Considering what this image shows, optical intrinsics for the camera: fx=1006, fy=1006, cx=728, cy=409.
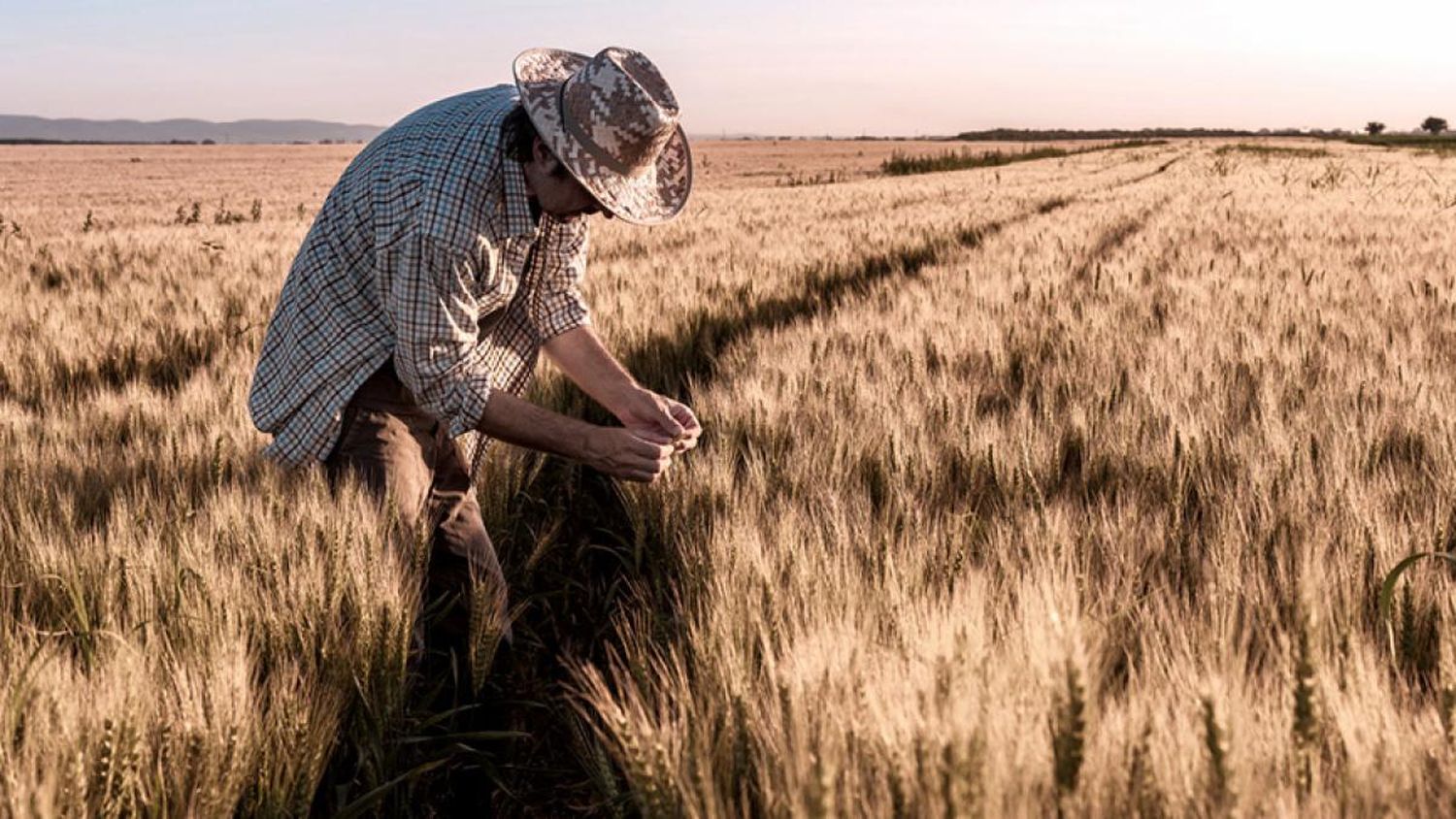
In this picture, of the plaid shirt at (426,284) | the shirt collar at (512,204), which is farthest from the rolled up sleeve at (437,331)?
the shirt collar at (512,204)

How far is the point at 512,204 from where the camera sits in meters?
2.21

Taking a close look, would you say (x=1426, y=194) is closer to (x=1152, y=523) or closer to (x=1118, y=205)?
(x=1118, y=205)

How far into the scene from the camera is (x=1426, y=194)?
12.4 m

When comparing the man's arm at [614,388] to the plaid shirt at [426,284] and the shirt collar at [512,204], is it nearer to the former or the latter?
the plaid shirt at [426,284]

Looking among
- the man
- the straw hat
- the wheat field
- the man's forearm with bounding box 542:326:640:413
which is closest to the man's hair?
the man

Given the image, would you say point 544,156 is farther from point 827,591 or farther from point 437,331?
point 827,591

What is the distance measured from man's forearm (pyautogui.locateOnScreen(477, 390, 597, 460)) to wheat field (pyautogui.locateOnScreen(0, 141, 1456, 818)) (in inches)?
10.5

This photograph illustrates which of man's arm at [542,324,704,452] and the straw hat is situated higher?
the straw hat

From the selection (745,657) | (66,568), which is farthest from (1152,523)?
(66,568)

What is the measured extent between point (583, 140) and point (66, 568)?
118 cm

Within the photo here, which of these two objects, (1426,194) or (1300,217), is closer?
(1300,217)

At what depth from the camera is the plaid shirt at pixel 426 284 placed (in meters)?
2.09

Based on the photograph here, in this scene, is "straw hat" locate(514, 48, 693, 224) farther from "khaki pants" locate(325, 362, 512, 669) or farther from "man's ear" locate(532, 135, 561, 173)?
"khaki pants" locate(325, 362, 512, 669)

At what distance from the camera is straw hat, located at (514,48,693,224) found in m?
2.01
